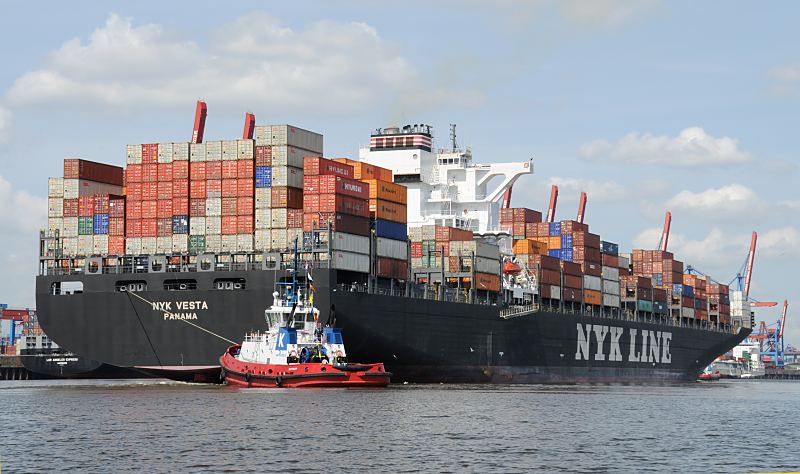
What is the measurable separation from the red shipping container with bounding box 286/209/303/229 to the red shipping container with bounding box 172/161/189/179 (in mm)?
6492

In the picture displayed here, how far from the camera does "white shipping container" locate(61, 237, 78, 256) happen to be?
6888cm

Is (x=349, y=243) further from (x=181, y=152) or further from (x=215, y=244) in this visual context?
(x=181, y=152)

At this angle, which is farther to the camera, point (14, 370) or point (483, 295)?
point (14, 370)

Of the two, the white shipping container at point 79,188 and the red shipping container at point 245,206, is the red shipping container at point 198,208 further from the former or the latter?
the white shipping container at point 79,188

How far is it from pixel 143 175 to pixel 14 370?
189 ft

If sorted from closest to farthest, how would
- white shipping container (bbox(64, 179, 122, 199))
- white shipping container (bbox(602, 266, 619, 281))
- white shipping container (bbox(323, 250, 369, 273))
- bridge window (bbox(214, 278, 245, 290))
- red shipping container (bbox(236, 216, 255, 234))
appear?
white shipping container (bbox(323, 250, 369, 273))
bridge window (bbox(214, 278, 245, 290))
red shipping container (bbox(236, 216, 255, 234))
white shipping container (bbox(64, 179, 122, 199))
white shipping container (bbox(602, 266, 619, 281))

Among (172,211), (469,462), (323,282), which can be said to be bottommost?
(469,462)

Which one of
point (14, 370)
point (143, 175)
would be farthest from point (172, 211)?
point (14, 370)

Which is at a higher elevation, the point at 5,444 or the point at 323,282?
the point at 323,282

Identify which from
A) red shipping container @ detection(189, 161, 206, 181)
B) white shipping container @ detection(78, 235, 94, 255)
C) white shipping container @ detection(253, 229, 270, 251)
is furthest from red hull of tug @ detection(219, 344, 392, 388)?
white shipping container @ detection(78, 235, 94, 255)

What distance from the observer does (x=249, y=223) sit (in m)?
66.4

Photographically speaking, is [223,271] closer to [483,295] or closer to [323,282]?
[323,282]

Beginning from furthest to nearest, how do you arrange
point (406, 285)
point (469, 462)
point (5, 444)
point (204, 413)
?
point (406, 285), point (204, 413), point (5, 444), point (469, 462)

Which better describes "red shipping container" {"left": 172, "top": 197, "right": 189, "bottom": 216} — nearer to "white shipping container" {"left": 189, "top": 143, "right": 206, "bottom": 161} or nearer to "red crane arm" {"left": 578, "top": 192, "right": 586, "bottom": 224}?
"white shipping container" {"left": 189, "top": 143, "right": 206, "bottom": 161}
